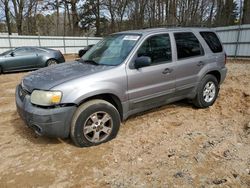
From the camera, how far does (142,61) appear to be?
3924 millimetres

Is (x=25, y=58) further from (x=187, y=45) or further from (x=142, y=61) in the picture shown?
(x=142, y=61)

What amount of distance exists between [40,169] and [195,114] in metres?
3.26

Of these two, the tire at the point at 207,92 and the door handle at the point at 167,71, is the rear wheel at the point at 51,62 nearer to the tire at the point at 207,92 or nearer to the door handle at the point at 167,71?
the tire at the point at 207,92

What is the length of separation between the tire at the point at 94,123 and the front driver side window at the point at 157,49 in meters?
1.13

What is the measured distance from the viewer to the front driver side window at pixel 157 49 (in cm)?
426

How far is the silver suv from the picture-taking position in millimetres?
3445

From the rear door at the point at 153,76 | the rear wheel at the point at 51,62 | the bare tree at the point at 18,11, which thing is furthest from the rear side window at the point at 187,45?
the bare tree at the point at 18,11

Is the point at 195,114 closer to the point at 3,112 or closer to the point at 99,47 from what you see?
the point at 99,47

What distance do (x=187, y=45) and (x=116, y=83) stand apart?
6.35ft

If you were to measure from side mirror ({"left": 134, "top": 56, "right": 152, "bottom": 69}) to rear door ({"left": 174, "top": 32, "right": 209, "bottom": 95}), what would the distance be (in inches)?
36.3

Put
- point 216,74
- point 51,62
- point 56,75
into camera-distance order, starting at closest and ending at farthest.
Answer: point 56,75 → point 216,74 → point 51,62

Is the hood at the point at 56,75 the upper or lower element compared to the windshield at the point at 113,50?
lower

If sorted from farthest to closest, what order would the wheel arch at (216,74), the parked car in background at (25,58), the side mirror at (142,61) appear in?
the parked car in background at (25,58), the wheel arch at (216,74), the side mirror at (142,61)

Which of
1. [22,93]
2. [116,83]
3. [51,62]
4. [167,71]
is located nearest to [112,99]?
[116,83]
